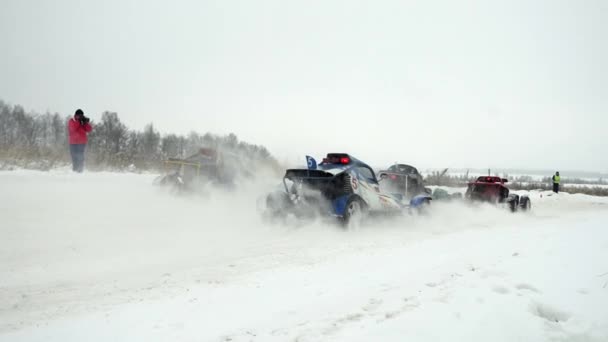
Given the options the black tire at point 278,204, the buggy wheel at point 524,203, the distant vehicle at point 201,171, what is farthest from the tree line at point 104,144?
the buggy wheel at point 524,203

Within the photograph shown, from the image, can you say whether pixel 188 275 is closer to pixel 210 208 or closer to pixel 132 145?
pixel 210 208

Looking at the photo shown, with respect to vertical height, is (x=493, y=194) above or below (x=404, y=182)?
below

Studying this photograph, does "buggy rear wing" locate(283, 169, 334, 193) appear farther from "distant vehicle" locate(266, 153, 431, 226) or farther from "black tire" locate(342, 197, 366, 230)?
"black tire" locate(342, 197, 366, 230)

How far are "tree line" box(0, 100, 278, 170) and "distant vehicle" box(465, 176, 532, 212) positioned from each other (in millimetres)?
8227

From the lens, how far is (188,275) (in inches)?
192

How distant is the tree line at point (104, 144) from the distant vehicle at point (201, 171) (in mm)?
661

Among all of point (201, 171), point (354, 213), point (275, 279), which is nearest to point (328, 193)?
point (354, 213)

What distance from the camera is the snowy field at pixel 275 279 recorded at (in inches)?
125

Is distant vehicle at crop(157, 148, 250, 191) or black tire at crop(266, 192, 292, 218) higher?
distant vehicle at crop(157, 148, 250, 191)

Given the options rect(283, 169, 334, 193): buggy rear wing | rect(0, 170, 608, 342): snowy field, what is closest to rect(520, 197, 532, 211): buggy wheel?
rect(0, 170, 608, 342): snowy field

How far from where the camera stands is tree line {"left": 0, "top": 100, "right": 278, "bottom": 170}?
13969mm

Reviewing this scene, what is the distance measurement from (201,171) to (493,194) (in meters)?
11.2

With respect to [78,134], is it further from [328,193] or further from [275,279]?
[275,279]

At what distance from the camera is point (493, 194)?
14008 mm
